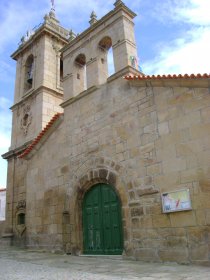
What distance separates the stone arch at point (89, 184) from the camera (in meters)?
7.88

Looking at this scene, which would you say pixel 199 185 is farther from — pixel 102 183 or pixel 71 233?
pixel 71 233

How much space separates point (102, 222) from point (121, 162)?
1.82m

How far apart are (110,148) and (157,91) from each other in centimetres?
208

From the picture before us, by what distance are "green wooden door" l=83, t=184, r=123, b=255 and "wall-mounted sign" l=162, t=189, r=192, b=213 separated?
1.60m

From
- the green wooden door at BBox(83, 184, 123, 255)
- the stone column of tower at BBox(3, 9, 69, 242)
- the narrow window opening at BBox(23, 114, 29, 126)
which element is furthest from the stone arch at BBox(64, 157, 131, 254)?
the narrow window opening at BBox(23, 114, 29, 126)

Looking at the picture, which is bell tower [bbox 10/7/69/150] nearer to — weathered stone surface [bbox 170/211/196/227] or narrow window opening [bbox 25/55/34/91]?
narrow window opening [bbox 25/55/34/91]

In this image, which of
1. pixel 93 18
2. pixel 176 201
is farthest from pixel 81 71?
pixel 176 201

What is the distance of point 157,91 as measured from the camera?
25.5 ft

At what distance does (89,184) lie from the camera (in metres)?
8.98

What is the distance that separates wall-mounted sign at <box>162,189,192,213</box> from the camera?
649 centimetres

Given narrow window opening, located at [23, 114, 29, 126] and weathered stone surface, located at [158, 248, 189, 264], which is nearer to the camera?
weathered stone surface, located at [158, 248, 189, 264]

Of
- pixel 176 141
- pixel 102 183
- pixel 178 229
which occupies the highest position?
pixel 176 141

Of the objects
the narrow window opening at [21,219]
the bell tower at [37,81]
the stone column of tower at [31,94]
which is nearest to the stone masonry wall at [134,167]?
the narrow window opening at [21,219]

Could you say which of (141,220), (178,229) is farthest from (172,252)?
(141,220)
